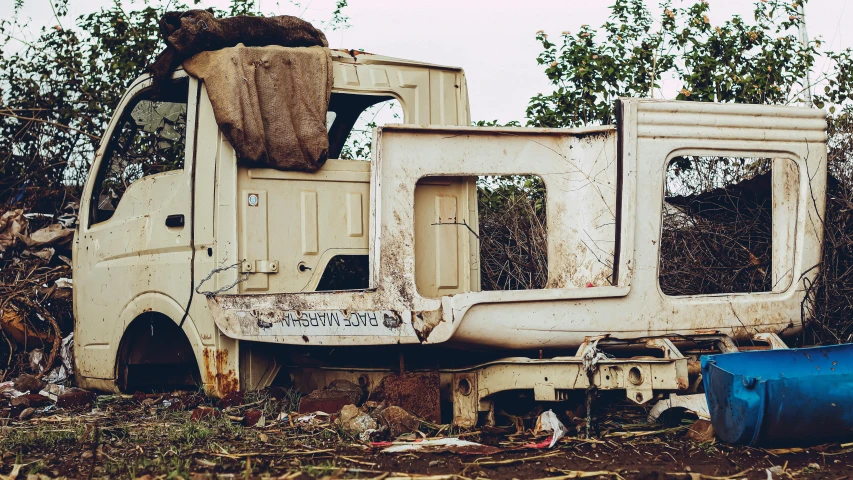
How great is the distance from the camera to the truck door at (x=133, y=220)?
5221mm

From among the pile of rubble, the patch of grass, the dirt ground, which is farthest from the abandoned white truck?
the pile of rubble

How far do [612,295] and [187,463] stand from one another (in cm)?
205

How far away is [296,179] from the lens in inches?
199

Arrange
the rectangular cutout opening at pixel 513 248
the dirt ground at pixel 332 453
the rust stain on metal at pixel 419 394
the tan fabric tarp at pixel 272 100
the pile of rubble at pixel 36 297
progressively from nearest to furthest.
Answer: the dirt ground at pixel 332 453, the rust stain on metal at pixel 419 394, the tan fabric tarp at pixel 272 100, the rectangular cutout opening at pixel 513 248, the pile of rubble at pixel 36 297

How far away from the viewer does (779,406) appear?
3.83 meters

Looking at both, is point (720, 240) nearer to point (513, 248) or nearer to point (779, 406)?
point (513, 248)

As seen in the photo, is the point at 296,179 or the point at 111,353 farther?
the point at 111,353

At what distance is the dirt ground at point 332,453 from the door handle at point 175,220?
103 cm

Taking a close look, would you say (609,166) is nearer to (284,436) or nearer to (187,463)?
(284,436)

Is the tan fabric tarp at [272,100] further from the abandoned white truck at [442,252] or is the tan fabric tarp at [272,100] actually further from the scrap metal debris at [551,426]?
the scrap metal debris at [551,426]

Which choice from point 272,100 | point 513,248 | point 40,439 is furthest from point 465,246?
point 40,439

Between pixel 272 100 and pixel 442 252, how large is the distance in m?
1.23

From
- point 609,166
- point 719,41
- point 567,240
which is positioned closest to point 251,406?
point 567,240

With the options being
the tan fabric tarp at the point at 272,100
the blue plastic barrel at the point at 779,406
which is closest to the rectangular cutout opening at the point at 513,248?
the tan fabric tarp at the point at 272,100
